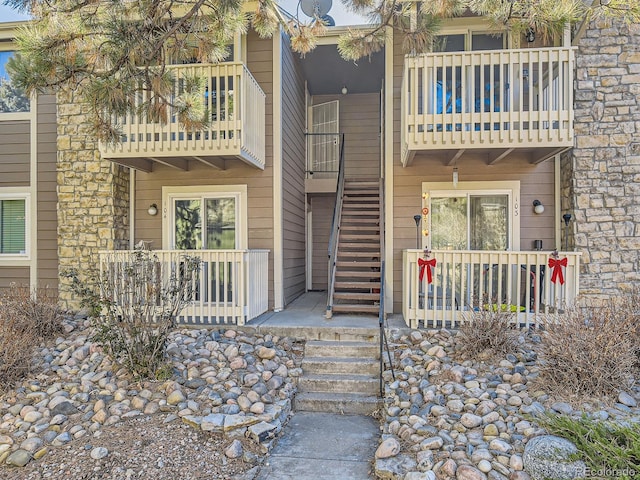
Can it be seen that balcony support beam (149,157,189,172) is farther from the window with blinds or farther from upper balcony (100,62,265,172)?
the window with blinds

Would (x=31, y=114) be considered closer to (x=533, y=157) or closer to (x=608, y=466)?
(x=533, y=157)

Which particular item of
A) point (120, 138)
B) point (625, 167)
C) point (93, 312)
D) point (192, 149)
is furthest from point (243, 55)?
point (625, 167)

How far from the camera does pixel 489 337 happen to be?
445cm

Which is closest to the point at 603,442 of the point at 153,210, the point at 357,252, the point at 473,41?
the point at 357,252

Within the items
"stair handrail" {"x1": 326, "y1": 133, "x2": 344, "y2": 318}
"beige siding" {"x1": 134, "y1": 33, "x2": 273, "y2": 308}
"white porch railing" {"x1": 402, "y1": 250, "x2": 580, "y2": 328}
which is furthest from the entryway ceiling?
"white porch railing" {"x1": 402, "y1": 250, "x2": 580, "y2": 328}

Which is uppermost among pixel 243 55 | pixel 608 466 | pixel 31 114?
pixel 243 55

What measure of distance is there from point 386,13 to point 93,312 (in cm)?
486

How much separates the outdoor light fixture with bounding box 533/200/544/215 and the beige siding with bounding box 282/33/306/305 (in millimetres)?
4261

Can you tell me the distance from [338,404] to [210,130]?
4177 mm

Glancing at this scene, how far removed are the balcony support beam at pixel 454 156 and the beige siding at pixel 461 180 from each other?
0.09 metres

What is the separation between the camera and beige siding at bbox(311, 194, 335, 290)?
392 inches

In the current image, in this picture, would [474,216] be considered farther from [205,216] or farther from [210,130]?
[205,216]

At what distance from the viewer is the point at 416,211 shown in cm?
682

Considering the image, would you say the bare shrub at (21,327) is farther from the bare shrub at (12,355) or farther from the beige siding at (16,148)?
the beige siding at (16,148)
